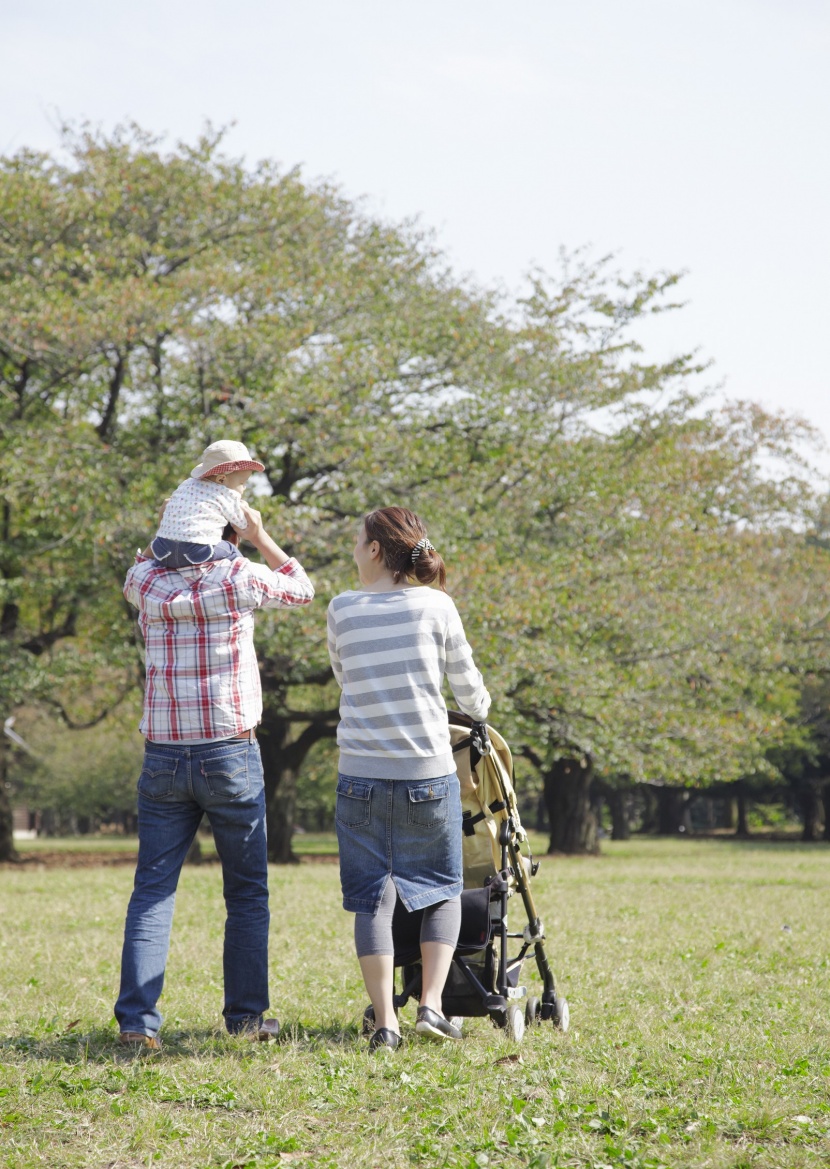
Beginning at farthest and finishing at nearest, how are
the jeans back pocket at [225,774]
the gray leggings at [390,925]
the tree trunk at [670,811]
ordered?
the tree trunk at [670,811] < the jeans back pocket at [225,774] < the gray leggings at [390,925]

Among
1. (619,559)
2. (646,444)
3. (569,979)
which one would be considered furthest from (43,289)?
(569,979)

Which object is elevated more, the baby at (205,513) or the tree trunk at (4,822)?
the baby at (205,513)

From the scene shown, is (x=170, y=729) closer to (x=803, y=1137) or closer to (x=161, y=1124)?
(x=161, y=1124)

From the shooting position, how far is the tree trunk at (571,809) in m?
25.2

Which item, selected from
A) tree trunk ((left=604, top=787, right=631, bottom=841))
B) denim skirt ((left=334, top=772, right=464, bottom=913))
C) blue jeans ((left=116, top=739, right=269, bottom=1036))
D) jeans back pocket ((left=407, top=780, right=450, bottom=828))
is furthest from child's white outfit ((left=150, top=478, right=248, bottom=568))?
tree trunk ((left=604, top=787, right=631, bottom=841))

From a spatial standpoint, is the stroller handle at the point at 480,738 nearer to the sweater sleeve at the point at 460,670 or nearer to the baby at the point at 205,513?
the sweater sleeve at the point at 460,670

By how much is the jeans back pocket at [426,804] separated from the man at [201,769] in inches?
25.8

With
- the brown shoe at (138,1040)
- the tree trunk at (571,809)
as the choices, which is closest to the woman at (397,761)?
the brown shoe at (138,1040)

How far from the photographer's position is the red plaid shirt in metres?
4.53

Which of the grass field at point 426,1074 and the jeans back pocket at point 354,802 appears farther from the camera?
the jeans back pocket at point 354,802

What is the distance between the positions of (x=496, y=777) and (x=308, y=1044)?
1284 millimetres

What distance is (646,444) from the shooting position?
21.9 m

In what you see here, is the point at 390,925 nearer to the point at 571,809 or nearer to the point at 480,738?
the point at 480,738

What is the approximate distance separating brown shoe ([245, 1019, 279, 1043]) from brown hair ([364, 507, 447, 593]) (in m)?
1.82
